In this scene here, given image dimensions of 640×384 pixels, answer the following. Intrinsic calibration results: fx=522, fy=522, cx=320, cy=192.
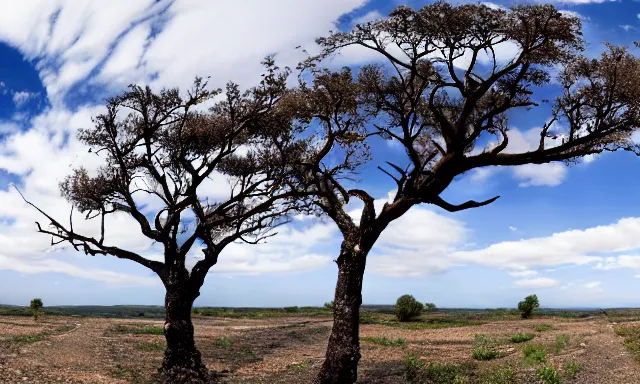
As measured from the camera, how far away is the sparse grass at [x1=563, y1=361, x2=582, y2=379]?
1532 cm

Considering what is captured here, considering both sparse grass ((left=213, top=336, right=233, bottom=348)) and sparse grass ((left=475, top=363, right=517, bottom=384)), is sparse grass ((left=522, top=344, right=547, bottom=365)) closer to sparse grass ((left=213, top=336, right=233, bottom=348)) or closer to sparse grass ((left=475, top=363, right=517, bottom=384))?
sparse grass ((left=475, top=363, right=517, bottom=384))

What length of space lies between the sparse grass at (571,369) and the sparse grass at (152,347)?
18113 millimetres

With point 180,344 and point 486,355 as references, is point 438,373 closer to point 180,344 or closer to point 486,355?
point 486,355

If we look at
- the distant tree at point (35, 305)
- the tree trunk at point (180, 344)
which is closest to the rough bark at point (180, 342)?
the tree trunk at point (180, 344)

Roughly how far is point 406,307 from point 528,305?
10683mm

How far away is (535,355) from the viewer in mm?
17938

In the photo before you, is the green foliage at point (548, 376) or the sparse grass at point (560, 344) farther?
the sparse grass at point (560, 344)

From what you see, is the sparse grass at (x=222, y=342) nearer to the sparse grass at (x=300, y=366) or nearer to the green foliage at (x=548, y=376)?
the sparse grass at (x=300, y=366)

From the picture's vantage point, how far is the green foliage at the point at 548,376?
14305mm

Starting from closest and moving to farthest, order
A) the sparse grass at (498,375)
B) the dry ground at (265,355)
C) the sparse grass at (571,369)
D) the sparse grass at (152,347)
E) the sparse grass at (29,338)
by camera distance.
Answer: the sparse grass at (498,375), the sparse grass at (571,369), the dry ground at (265,355), the sparse grass at (29,338), the sparse grass at (152,347)

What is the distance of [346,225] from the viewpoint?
17.6 m

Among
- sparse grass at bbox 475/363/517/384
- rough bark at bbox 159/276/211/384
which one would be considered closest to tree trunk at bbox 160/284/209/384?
rough bark at bbox 159/276/211/384

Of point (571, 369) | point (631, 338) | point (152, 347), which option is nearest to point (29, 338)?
point (152, 347)

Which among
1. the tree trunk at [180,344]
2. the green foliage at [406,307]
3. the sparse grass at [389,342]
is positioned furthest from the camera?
the green foliage at [406,307]
